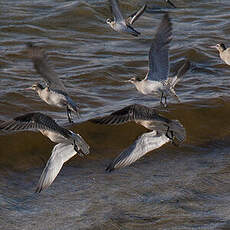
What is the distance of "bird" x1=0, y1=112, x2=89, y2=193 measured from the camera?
7.18 metres

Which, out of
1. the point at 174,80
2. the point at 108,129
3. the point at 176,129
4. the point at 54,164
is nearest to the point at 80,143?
the point at 54,164

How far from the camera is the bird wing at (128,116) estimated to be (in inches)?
276

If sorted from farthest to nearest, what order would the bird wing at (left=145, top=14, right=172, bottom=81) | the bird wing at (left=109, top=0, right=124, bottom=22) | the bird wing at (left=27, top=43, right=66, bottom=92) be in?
the bird wing at (left=109, top=0, right=124, bottom=22) → the bird wing at (left=145, top=14, right=172, bottom=81) → the bird wing at (left=27, top=43, right=66, bottom=92)

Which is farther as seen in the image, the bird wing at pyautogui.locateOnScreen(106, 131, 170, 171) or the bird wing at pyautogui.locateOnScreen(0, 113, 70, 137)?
the bird wing at pyautogui.locateOnScreen(106, 131, 170, 171)

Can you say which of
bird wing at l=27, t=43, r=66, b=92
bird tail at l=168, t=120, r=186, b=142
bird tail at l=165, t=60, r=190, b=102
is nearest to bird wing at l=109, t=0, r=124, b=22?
bird tail at l=165, t=60, r=190, b=102

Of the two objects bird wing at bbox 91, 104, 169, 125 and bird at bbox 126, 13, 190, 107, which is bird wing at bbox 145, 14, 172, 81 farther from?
bird wing at bbox 91, 104, 169, 125

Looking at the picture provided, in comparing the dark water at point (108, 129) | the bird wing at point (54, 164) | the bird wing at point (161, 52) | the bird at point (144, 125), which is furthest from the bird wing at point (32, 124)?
the bird wing at point (161, 52)

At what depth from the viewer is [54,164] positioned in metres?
7.75

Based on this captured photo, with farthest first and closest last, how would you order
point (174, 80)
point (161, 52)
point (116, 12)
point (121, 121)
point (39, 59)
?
point (116, 12) → point (174, 80) → point (161, 52) → point (39, 59) → point (121, 121)

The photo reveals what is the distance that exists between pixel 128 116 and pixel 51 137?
39.8 inches

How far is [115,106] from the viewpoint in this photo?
1164cm

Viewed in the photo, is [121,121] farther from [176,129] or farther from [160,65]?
[160,65]

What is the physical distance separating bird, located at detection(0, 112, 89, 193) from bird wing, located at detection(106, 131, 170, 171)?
0.36 m

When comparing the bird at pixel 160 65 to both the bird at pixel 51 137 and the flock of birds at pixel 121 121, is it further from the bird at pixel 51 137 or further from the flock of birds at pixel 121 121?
the bird at pixel 51 137
